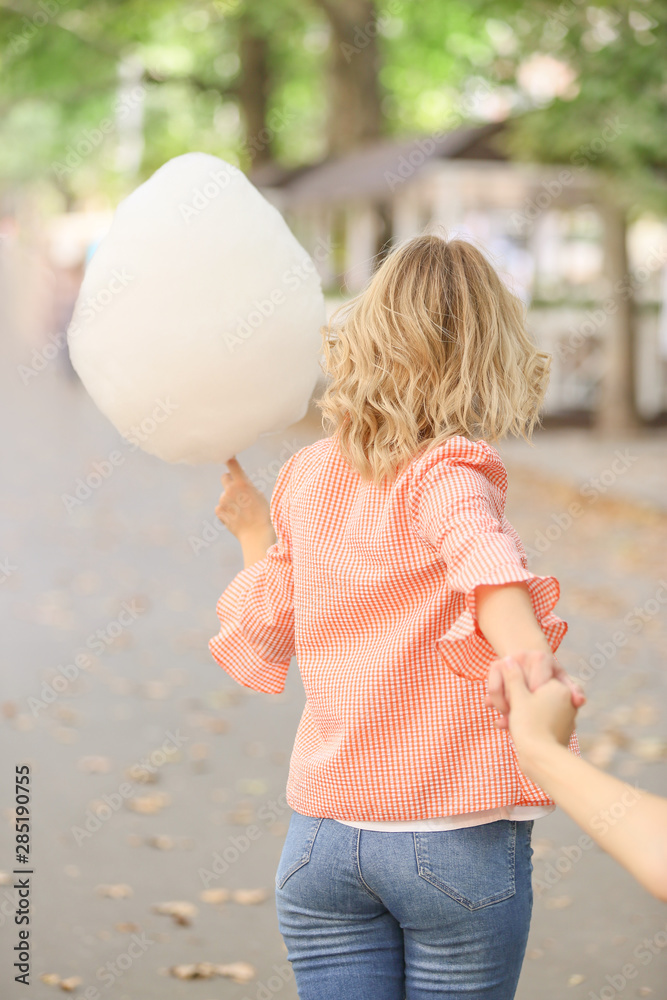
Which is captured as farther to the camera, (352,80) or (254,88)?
(254,88)

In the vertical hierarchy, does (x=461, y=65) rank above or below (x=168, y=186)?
below

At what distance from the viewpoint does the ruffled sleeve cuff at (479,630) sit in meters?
1.31

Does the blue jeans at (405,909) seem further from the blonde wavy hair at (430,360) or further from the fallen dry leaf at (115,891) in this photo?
the fallen dry leaf at (115,891)

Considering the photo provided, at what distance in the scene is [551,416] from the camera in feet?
51.2

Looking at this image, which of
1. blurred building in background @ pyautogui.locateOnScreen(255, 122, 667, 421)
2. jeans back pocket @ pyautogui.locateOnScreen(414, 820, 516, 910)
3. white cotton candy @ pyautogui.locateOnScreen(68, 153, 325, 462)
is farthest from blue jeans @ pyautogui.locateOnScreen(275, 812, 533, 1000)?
blurred building in background @ pyautogui.locateOnScreen(255, 122, 667, 421)

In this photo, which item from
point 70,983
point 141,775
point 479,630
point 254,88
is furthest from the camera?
→ point 254,88

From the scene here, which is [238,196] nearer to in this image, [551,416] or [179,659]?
[179,659]

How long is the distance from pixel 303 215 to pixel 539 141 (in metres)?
10.8

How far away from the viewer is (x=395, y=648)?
158 cm

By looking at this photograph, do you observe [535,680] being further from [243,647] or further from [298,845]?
[243,647]

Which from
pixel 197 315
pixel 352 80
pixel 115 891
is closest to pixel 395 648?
pixel 197 315

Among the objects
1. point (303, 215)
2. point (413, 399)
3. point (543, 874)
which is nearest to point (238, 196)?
point (413, 399)

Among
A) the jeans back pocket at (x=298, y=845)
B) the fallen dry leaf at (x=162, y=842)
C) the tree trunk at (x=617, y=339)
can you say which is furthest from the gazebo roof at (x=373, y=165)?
the jeans back pocket at (x=298, y=845)

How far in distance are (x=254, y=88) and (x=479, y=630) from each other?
24.5 m
